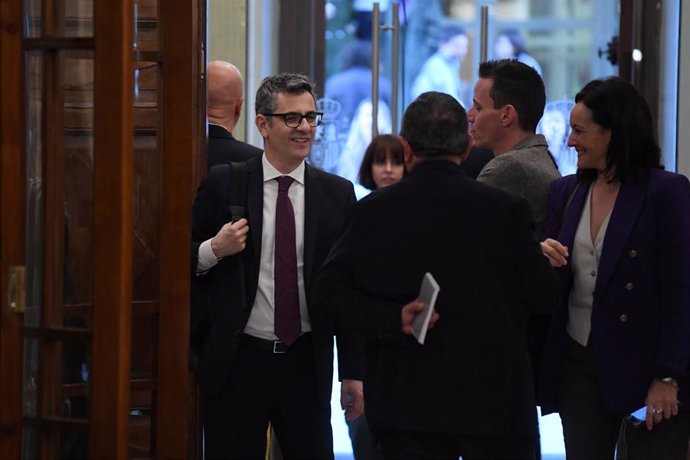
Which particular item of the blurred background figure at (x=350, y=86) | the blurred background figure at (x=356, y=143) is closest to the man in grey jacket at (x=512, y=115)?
the blurred background figure at (x=356, y=143)

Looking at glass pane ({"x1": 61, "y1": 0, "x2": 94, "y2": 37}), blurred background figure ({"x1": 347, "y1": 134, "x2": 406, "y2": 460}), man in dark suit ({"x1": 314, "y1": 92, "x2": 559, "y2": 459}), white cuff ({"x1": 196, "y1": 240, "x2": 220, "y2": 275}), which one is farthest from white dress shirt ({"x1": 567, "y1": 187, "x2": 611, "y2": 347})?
blurred background figure ({"x1": 347, "y1": 134, "x2": 406, "y2": 460})

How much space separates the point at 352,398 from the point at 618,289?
2.68ft

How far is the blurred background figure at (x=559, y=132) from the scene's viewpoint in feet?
25.5

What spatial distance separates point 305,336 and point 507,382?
2.29ft

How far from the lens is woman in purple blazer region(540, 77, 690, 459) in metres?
3.62

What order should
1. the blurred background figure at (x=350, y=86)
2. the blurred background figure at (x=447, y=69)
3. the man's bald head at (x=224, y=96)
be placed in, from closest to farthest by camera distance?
1. the man's bald head at (x=224, y=96)
2. the blurred background figure at (x=350, y=86)
3. the blurred background figure at (x=447, y=69)

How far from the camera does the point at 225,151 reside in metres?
4.43

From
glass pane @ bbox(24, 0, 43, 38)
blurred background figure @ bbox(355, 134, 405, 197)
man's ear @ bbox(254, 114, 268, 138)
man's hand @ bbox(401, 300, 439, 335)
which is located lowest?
man's hand @ bbox(401, 300, 439, 335)

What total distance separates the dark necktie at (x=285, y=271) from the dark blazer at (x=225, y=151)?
0.64 m

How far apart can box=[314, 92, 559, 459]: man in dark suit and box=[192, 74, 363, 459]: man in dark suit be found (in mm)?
373

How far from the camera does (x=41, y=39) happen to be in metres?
3.29

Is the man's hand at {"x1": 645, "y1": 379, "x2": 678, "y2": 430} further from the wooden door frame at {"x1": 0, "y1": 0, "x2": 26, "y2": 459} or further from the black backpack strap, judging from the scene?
the wooden door frame at {"x1": 0, "y1": 0, "x2": 26, "y2": 459}

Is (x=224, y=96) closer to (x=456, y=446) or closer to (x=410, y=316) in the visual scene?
(x=410, y=316)

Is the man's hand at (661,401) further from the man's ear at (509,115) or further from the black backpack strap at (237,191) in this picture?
the black backpack strap at (237,191)
